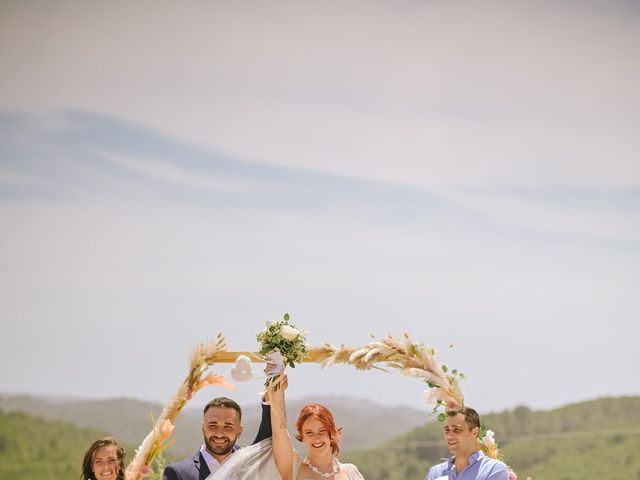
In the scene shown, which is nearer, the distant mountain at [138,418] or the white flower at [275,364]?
the white flower at [275,364]

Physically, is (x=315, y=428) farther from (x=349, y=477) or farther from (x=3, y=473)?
(x=3, y=473)

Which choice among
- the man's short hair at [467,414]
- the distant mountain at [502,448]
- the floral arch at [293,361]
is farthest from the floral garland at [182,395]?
the distant mountain at [502,448]

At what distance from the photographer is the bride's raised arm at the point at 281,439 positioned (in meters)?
6.68

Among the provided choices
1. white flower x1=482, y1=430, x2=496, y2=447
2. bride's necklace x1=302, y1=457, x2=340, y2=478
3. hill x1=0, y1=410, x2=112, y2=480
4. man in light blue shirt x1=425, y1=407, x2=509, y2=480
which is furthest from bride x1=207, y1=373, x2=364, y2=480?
hill x1=0, y1=410, x2=112, y2=480

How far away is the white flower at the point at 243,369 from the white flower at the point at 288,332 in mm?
332

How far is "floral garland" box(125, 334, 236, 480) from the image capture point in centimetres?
696

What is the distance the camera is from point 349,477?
269 inches

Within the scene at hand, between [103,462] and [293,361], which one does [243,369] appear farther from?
[103,462]

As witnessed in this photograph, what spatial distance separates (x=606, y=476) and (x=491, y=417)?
3.62m

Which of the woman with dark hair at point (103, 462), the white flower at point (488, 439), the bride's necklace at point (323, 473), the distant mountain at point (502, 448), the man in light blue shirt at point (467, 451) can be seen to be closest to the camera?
the bride's necklace at point (323, 473)

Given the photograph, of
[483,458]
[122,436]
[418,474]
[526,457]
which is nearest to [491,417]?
[526,457]

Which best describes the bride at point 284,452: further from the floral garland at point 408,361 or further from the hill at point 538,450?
the hill at point 538,450

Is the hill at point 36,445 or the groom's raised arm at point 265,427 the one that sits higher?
the hill at point 36,445

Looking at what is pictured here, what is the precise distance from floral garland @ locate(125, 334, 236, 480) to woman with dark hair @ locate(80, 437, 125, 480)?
148 millimetres
